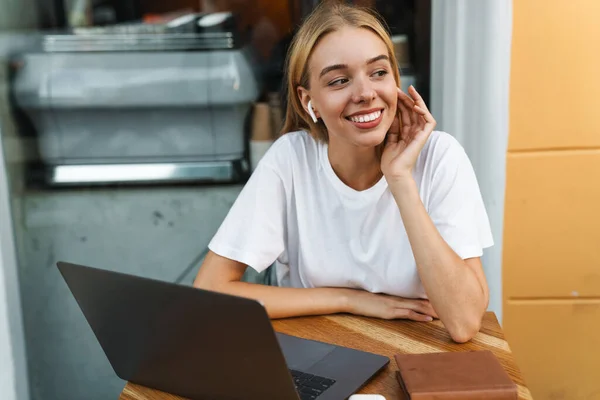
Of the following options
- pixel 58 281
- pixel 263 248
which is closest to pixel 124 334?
pixel 263 248

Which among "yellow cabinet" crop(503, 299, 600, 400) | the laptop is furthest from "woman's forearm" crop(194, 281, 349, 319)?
"yellow cabinet" crop(503, 299, 600, 400)

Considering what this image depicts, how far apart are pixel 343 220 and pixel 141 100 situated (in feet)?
2.86

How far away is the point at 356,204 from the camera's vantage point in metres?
1.51

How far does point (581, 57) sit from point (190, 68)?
3.69 feet

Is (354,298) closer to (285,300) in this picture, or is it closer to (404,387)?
(285,300)

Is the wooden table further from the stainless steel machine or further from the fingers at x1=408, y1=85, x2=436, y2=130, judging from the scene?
the stainless steel machine

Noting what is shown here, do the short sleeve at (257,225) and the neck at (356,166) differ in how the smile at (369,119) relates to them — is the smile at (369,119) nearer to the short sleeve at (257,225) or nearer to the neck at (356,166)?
the neck at (356,166)

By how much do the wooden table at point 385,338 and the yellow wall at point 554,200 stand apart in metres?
0.73

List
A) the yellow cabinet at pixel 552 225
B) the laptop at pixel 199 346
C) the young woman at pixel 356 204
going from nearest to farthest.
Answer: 1. the laptop at pixel 199 346
2. the young woman at pixel 356 204
3. the yellow cabinet at pixel 552 225

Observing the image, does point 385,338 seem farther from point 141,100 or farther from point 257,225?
point 141,100

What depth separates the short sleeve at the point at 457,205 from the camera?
1405 mm

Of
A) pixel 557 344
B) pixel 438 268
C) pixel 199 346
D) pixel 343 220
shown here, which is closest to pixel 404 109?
pixel 343 220

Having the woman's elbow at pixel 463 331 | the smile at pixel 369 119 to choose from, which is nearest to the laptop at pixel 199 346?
the woman's elbow at pixel 463 331

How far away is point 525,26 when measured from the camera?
6.16 ft
